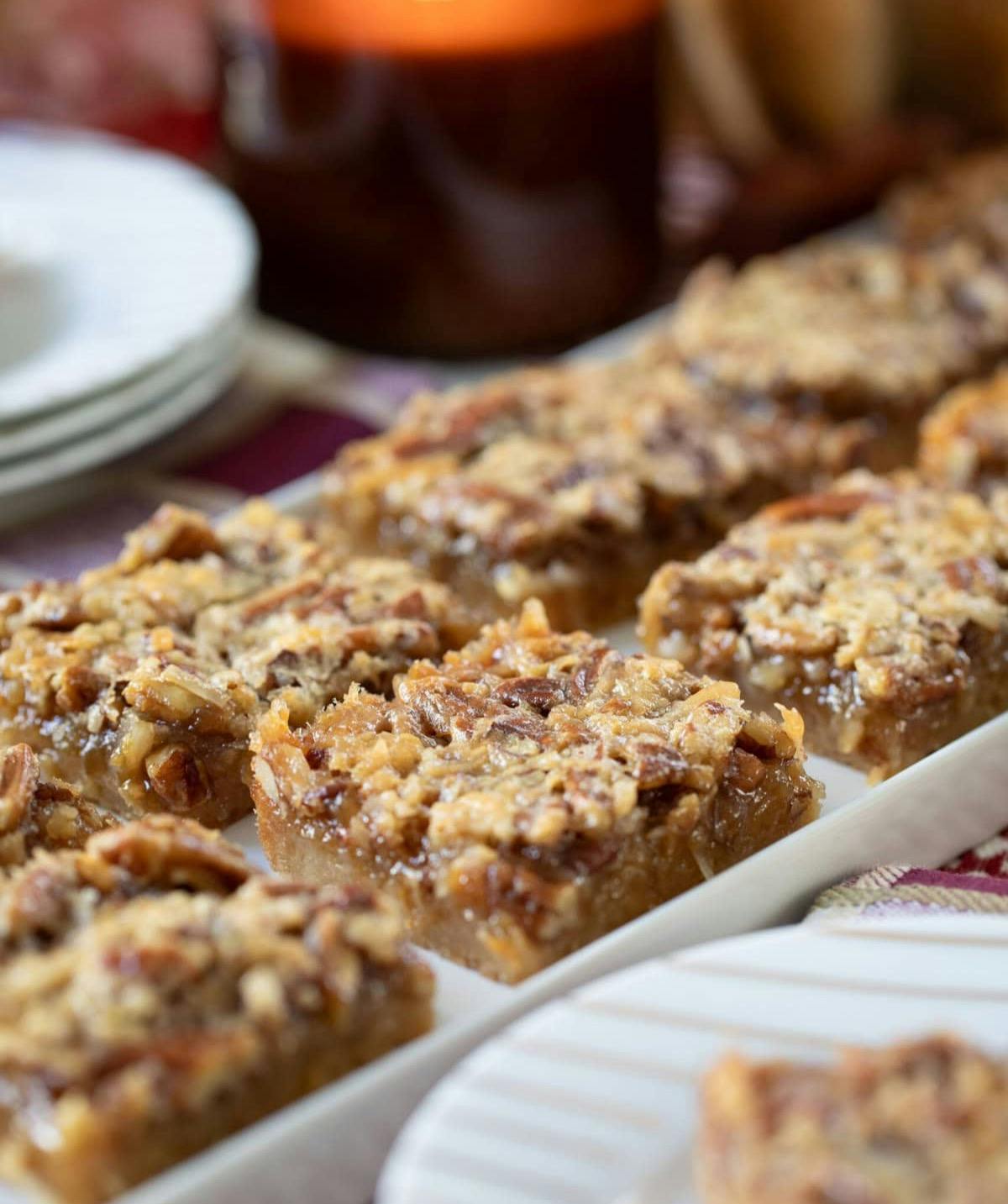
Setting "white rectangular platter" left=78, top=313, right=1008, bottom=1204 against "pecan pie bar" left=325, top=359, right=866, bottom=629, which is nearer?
"white rectangular platter" left=78, top=313, right=1008, bottom=1204

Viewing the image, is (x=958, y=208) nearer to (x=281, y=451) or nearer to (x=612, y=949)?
(x=281, y=451)

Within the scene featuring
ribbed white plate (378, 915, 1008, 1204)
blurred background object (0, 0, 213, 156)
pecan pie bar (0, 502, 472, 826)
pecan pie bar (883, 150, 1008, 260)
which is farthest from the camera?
blurred background object (0, 0, 213, 156)

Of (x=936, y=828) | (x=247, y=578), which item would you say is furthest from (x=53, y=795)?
(x=936, y=828)

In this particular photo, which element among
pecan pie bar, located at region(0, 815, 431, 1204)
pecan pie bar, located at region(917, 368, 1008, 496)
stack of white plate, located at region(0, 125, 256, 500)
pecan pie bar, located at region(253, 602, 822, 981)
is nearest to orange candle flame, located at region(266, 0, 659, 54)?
stack of white plate, located at region(0, 125, 256, 500)

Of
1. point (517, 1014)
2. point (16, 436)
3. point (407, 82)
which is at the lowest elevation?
point (16, 436)

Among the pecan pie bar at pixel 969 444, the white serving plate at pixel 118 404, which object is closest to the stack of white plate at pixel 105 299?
the white serving plate at pixel 118 404

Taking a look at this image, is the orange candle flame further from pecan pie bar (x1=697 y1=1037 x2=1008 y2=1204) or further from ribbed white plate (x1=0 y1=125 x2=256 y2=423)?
pecan pie bar (x1=697 y1=1037 x2=1008 y2=1204)

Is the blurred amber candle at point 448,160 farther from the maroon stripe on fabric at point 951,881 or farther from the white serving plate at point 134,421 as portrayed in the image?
Result: the maroon stripe on fabric at point 951,881

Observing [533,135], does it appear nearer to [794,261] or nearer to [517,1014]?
[794,261]
